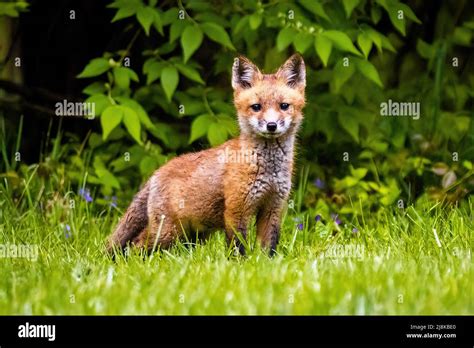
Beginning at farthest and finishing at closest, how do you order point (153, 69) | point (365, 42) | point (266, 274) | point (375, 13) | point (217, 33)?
point (375, 13) < point (153, 69) < point (365, 42) < point (217, 33) < point (266, 274)

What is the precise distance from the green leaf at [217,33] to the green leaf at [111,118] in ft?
3.05

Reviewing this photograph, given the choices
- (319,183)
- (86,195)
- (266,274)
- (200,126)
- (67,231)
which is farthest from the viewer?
(319,183)

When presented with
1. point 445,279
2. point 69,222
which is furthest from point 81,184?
point 445,279

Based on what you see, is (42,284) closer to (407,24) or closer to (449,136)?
(449,136)

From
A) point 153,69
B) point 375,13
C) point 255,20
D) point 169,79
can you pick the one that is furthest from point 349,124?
point 153,69

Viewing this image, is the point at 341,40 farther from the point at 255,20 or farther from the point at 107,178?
the point at 107,178

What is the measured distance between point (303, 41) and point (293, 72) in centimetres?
78

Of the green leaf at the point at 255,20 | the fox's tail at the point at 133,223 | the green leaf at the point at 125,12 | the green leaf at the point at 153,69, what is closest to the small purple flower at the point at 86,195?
the green leaf at the point at 153,69

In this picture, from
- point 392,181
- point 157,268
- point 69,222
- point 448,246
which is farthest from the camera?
point 392,181

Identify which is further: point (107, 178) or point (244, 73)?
point (107, 178)

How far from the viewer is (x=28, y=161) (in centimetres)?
909

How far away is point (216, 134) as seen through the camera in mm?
7172
